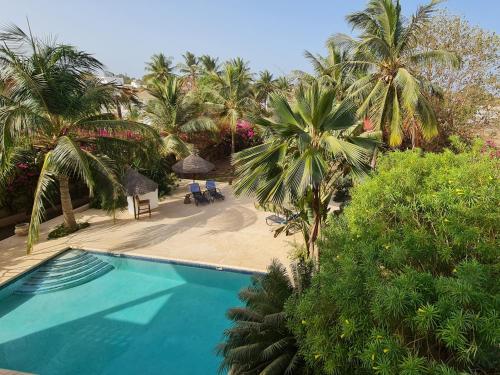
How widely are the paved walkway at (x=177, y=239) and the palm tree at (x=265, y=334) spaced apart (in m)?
3.21

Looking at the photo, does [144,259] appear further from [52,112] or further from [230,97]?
[230,97]

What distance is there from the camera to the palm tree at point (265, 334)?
5.26m

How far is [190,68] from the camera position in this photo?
4566cm

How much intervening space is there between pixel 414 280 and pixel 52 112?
1167 centimetres

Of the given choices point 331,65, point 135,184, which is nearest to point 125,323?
point 135,184

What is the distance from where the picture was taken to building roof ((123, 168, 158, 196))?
1375 cm

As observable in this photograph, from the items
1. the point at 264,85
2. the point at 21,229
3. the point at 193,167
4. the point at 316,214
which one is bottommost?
the point at 21,229

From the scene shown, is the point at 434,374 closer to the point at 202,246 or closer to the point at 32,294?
the point at 202,246

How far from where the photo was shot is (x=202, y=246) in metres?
11.6

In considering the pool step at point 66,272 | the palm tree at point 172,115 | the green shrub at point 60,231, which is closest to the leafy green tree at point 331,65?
the palm tree at point 172,115

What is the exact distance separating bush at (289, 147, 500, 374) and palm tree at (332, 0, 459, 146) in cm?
931

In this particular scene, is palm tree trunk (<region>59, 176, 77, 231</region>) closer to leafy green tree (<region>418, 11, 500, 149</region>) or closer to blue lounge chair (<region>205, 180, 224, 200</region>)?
blue lounge chair (<region>205, 180, 224, 200</region>)

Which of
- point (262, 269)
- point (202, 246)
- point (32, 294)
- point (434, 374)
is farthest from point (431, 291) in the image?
point (32, 294)

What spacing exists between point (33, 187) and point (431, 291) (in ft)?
52.1
